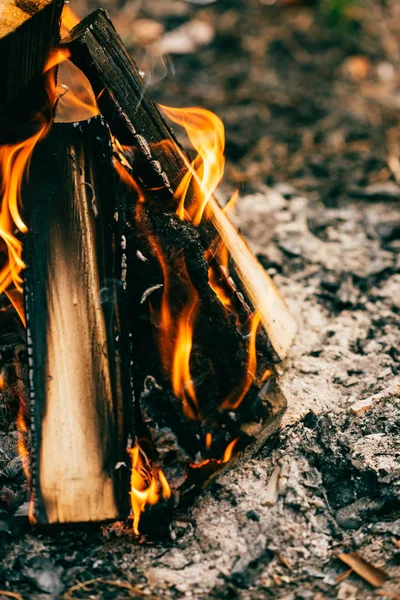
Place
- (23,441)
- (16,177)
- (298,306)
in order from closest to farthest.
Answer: (16,177) < (23,441) < (298,306)

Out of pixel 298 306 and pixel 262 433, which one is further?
pixel 298 306

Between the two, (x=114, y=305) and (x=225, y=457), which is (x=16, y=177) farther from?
(x=225, y=457)

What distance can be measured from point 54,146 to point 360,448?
1.82m

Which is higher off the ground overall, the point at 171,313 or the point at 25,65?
the point at 25,65

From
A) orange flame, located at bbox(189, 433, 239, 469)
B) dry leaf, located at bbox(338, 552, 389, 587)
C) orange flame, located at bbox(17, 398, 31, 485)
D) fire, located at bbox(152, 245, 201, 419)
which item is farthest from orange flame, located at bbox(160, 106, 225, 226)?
dry leaf, located at bbox(338, 552, 389, 587)

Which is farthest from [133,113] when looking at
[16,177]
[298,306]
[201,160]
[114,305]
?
[298,306]

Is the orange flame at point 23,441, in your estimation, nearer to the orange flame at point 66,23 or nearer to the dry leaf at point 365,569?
the dry leaf at point 365,569

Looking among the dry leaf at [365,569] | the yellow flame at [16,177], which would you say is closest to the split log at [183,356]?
the yellow flame at [16,177]

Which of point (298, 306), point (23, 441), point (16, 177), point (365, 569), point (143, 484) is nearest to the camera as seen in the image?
point (365, 569)

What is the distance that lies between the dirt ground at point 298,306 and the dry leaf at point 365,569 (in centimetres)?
3

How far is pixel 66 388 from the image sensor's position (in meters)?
2.25

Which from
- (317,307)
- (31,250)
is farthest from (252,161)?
(31,250)

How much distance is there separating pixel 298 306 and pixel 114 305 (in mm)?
1464

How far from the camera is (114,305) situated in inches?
91.3
